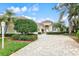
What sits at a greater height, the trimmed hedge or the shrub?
the shrub

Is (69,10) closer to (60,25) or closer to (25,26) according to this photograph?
(60,25)

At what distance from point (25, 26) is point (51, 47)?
67cm

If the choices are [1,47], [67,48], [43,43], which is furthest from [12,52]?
[67,48]

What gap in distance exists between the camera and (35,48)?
6.15 meters

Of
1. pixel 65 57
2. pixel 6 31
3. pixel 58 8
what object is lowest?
pixel 65 57

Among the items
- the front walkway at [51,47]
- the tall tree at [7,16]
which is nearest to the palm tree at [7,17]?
the tall tree at [7,16]

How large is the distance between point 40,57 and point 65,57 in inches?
18.7

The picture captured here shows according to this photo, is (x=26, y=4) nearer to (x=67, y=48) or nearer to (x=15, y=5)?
(x=15, y=5)

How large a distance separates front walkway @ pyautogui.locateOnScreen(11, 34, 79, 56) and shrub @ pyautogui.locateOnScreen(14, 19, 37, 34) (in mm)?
242

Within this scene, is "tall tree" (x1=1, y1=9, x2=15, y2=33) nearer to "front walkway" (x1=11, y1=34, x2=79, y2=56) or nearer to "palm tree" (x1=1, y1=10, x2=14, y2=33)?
"palm tree" (x1=1, y1=10, x2=14, y2=33)

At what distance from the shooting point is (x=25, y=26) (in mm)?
6266

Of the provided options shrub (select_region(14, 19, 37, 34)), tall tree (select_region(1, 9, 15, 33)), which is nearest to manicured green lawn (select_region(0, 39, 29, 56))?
shrub (select_region(14, 19, 37, 34))

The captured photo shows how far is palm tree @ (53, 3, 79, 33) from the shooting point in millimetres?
6152

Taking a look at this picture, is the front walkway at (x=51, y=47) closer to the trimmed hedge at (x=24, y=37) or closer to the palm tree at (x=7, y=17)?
the trimmed hedge at (x=24, y=37)
